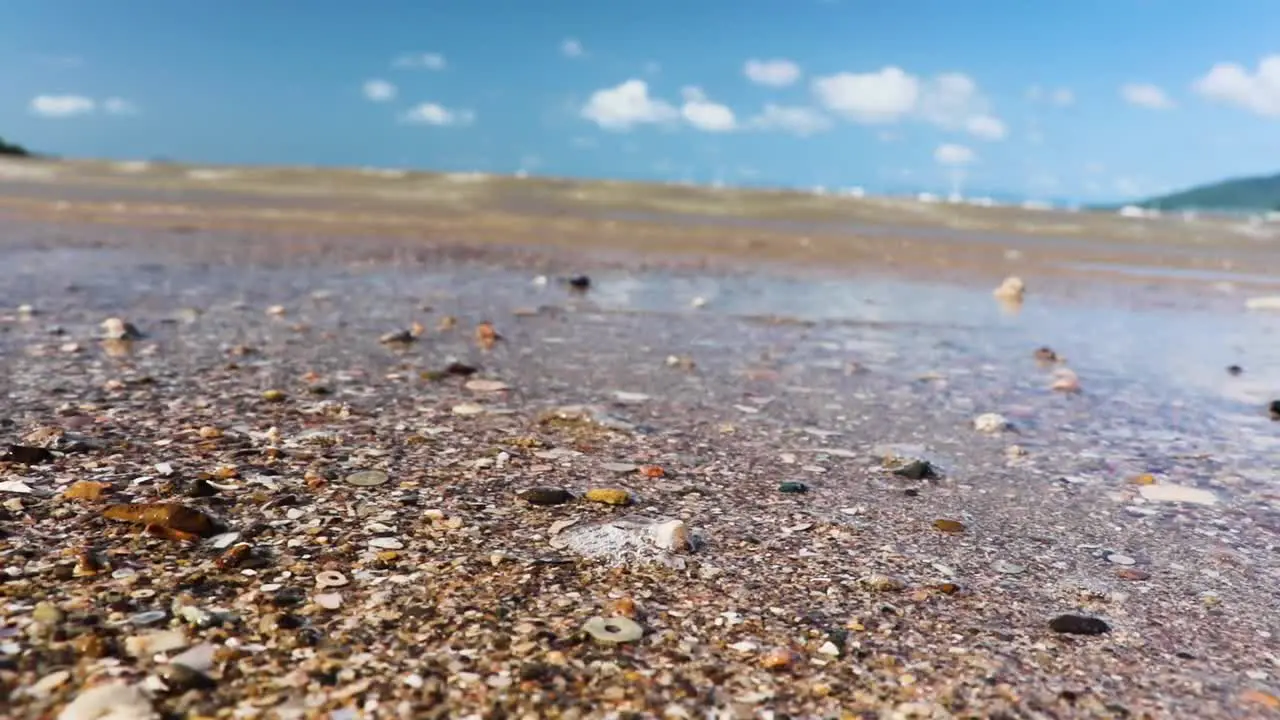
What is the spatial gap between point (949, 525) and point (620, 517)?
3.88 feet

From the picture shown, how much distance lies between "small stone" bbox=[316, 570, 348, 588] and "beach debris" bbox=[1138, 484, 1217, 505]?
318cm

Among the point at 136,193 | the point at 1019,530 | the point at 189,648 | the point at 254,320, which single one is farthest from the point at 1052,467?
the point at 136,193

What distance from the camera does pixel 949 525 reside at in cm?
321

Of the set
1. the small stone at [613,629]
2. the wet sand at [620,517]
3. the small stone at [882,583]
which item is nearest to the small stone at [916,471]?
the wet sand at [620,517]

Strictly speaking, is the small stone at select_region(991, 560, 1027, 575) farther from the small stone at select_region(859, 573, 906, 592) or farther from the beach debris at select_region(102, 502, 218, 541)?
the beach debris at select_region(102, 502, 218, 541)

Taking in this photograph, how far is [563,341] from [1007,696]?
5.21 meters

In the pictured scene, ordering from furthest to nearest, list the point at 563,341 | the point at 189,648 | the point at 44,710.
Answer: the point at 563,341 < the point at 189,648 < the point at 44,710

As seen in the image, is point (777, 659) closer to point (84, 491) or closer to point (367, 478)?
point (367, 478)

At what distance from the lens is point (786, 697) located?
1969mm

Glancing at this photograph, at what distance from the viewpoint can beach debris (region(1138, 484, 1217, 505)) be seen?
3.71 m

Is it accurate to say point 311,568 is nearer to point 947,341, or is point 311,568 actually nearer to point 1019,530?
point 1019,530

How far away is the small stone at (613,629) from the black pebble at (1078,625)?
112 cm

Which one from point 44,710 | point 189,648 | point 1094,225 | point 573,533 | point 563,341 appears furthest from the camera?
point 1094,225

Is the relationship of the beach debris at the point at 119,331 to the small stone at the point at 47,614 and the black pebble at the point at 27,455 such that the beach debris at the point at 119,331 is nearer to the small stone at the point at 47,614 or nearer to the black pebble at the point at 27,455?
the black pebble at the point at 27,455
